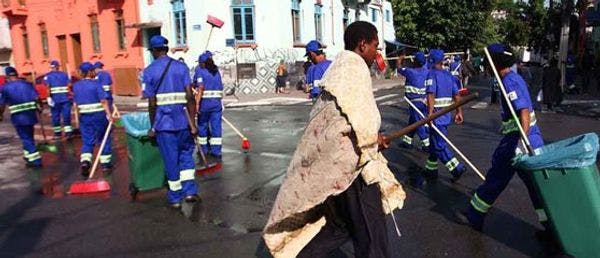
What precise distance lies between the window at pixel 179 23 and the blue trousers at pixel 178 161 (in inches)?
791

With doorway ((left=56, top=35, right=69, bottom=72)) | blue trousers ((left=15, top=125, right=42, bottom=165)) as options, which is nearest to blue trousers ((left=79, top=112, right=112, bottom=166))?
blue trousers ((left=15, top=125, right=42, bottom=165))

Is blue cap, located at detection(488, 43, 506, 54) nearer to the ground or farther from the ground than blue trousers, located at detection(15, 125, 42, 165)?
farther from the ground

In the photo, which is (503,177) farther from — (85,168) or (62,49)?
(62,49)

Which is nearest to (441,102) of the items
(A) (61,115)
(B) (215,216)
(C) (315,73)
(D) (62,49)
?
(C) (315,73)

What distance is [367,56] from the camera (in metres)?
3.43

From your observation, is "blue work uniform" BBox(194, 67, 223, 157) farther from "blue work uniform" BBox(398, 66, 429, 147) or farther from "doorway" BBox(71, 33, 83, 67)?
"doorway" BBox(71, 33, 83, 67)

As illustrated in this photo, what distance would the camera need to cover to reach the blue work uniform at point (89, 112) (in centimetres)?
816

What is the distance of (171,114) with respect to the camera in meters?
5.85

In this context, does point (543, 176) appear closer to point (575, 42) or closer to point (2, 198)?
point (2, 198)

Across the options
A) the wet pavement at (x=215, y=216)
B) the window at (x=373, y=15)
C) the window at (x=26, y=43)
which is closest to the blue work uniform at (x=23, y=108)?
the wet pavement at (x=215, y=216)

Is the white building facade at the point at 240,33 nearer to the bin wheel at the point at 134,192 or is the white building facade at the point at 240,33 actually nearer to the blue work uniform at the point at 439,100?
the blue work uniform at the point at 439,100

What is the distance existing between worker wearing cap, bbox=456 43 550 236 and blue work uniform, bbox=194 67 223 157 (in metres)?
5.28

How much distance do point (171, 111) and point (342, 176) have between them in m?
3.13

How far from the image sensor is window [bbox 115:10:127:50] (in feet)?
88.9
